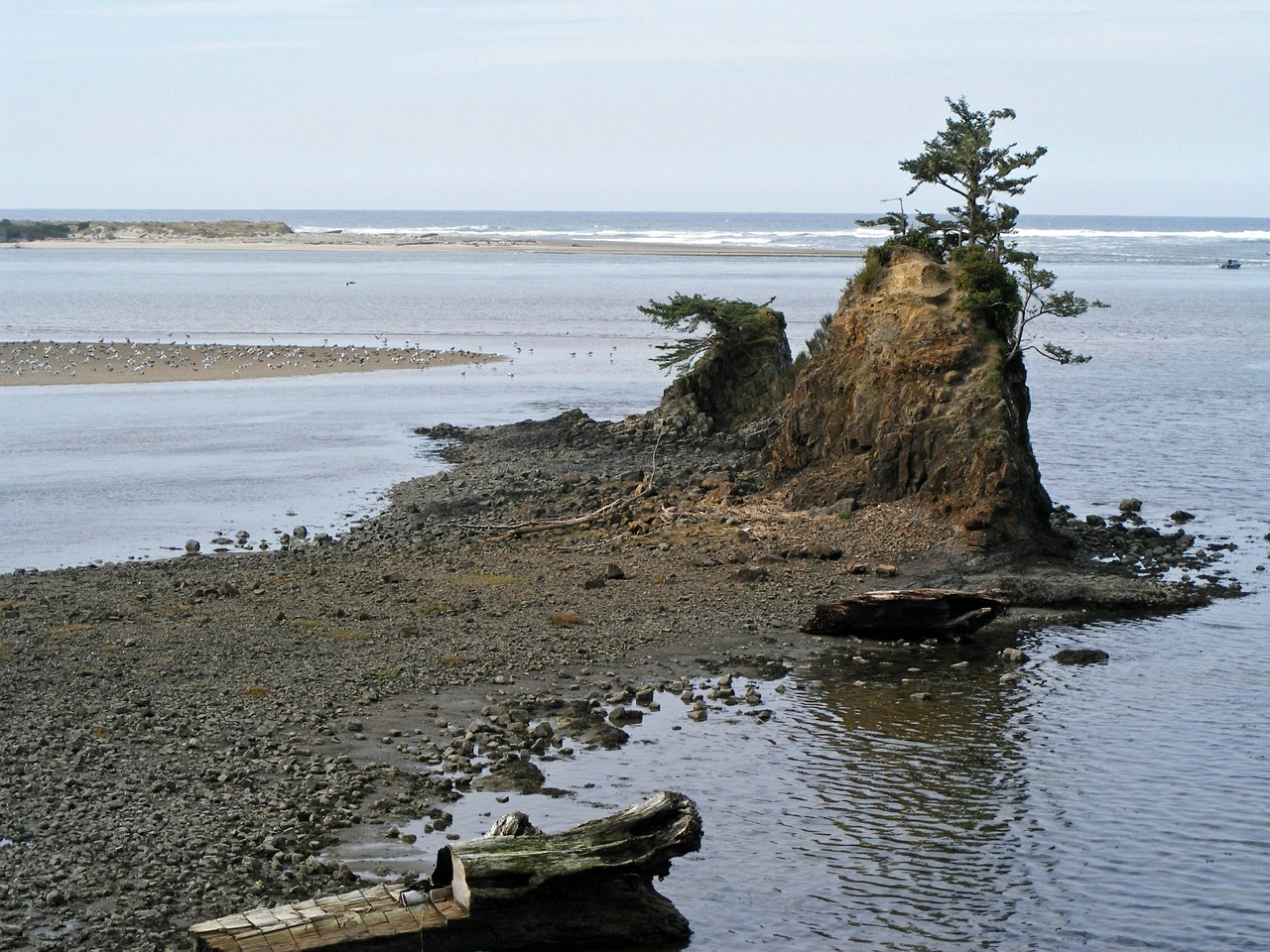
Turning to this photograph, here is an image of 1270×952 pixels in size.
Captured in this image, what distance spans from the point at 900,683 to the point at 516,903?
960cm

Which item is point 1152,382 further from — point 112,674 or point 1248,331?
point 112,674

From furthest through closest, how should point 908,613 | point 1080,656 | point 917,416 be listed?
point 917,416 < point 908,613 < point 1080,656

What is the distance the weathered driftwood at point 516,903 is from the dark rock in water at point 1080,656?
10505 millimetres

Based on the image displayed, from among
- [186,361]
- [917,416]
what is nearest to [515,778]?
[917,416]

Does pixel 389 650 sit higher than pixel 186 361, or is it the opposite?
pixel 186 361

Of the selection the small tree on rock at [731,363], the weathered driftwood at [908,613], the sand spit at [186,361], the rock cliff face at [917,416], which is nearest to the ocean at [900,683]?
the weathered driftwood at [908,613]

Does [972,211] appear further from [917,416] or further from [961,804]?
[961,804]

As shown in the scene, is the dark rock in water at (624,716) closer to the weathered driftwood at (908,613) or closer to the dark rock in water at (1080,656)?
the weathered driftwood at (908,613)

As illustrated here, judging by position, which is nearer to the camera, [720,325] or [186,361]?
[720,325]

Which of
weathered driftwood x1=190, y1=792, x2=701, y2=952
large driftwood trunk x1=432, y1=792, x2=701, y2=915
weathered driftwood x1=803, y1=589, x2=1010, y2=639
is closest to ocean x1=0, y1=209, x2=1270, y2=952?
weathered driftwood x1=190, y1=792, x2=701, y2=952

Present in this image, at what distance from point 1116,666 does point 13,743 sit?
49.3ft

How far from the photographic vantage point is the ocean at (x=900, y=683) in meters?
13.1

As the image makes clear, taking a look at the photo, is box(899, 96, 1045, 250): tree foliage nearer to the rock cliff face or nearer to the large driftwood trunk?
the rock cliff face

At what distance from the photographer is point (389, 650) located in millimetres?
20219
